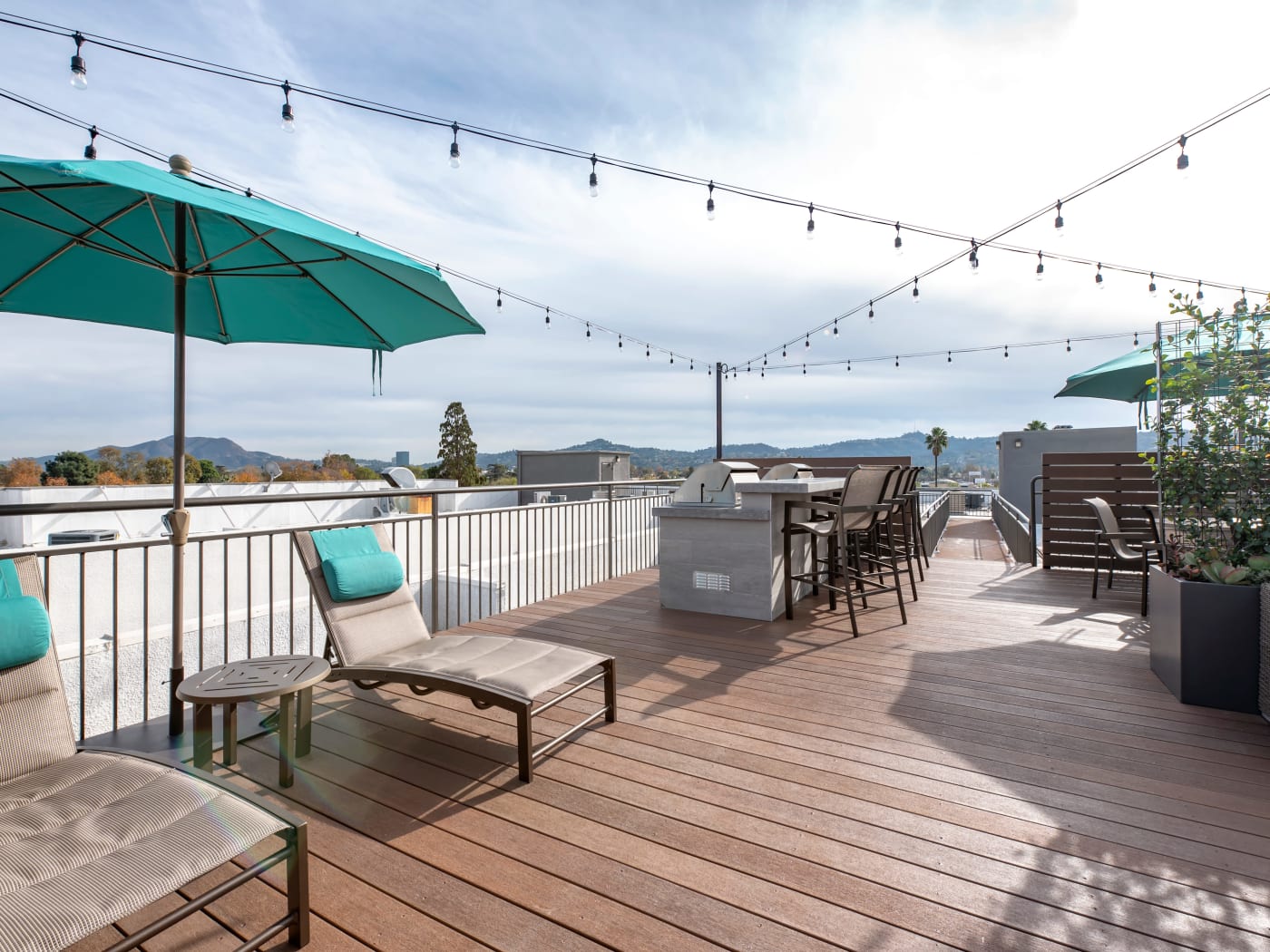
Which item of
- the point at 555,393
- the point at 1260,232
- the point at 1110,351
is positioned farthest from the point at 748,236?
the point at 555,393

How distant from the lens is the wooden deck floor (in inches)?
61.4

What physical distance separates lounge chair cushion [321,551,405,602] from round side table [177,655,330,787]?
378mm

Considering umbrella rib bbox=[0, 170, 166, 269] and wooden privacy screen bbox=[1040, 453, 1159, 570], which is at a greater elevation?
umbrella rib bbox=[0, 170, 166, 269]

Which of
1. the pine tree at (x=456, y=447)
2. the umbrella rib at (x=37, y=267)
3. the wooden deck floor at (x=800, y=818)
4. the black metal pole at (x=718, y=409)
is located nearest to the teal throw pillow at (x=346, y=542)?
the wooden deck floor at (x=800, y=818)

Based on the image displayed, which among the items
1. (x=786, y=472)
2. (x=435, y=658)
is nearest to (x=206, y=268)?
(x=435, y=658)

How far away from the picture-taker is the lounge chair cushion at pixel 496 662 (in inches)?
96.7

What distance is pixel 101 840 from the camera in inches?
56.2

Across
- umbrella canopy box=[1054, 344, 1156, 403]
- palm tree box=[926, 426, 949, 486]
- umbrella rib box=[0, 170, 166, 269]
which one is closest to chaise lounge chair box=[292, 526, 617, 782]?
umbrella rib box=[0, 170, 166, 269]

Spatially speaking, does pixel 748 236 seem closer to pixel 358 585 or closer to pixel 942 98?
pixel 942 98

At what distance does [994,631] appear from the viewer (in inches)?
171

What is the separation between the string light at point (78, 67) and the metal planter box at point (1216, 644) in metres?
7.19

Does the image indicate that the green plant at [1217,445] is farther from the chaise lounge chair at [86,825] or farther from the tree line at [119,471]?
the tree line at [119,471]

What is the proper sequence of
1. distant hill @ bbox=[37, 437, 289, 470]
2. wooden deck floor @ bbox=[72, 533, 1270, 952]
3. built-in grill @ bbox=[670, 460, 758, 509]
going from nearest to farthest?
wooden deck floor @ bbox=[72, 533, 1270, 952], built-in grill @ bbox=[670, 460, 758, 509], distant hill @ bbox=[37, 437, 289, 470]

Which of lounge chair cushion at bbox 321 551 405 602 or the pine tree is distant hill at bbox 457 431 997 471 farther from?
lounge chair cushion at bbox 321 551 405 602
